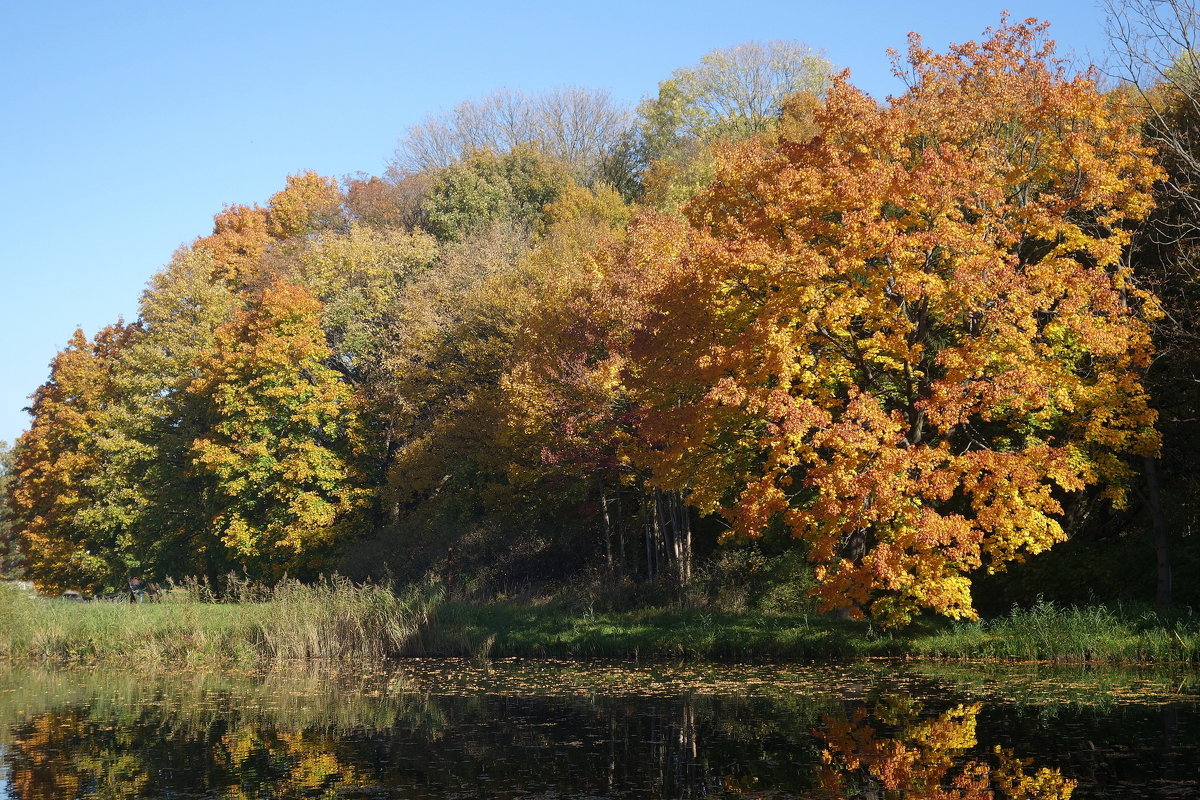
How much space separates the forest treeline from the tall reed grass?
676 cm

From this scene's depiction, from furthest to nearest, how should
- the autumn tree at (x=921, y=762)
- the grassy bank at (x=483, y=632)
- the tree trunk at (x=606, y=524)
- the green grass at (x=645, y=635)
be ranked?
the tree trunk at (x=606, y=524) < the green grass at (x=645, y=635) < the grassy bank at (x=483, y=632) < the autumn tree at (x=921, y=762)

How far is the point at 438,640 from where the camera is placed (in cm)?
2628

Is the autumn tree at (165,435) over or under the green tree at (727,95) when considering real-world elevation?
under

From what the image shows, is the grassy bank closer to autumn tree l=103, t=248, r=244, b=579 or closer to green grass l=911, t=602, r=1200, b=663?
green grass l=911, t=602, r=1200, b=663

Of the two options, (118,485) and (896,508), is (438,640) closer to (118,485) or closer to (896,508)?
(896,508)

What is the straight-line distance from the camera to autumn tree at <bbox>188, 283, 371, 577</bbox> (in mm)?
42031

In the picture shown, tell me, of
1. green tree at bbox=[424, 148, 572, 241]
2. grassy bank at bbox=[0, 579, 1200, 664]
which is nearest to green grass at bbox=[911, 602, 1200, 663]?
grassy bank at bbox=[0, 579, 1200, 664]

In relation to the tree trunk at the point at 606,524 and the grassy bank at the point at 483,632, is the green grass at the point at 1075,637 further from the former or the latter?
the tree trunk at the point at 606,524

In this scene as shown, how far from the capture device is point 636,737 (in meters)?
14.8

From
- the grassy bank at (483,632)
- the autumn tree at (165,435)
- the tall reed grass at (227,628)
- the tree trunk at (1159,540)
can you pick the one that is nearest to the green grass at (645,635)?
the grassy bank at (483,632)

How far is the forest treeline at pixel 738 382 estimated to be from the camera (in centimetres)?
1983

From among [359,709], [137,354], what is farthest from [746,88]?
[359,709]

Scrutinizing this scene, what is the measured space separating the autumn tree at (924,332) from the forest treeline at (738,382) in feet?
0.27

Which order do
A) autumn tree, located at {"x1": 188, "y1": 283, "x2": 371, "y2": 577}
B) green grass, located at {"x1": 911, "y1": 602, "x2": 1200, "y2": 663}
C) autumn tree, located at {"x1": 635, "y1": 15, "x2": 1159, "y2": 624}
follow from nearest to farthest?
green grass, located at {"x1": 911, "y1": 602, "x2": 1200, "y2": 663}, autumn tree, located at {"x1": 635, "y1": 15, "x2": 1159, "y2": 624}, autumn tree, located at {"x1": 188, "y1": 283, "x2": 371, "y2": 577}
